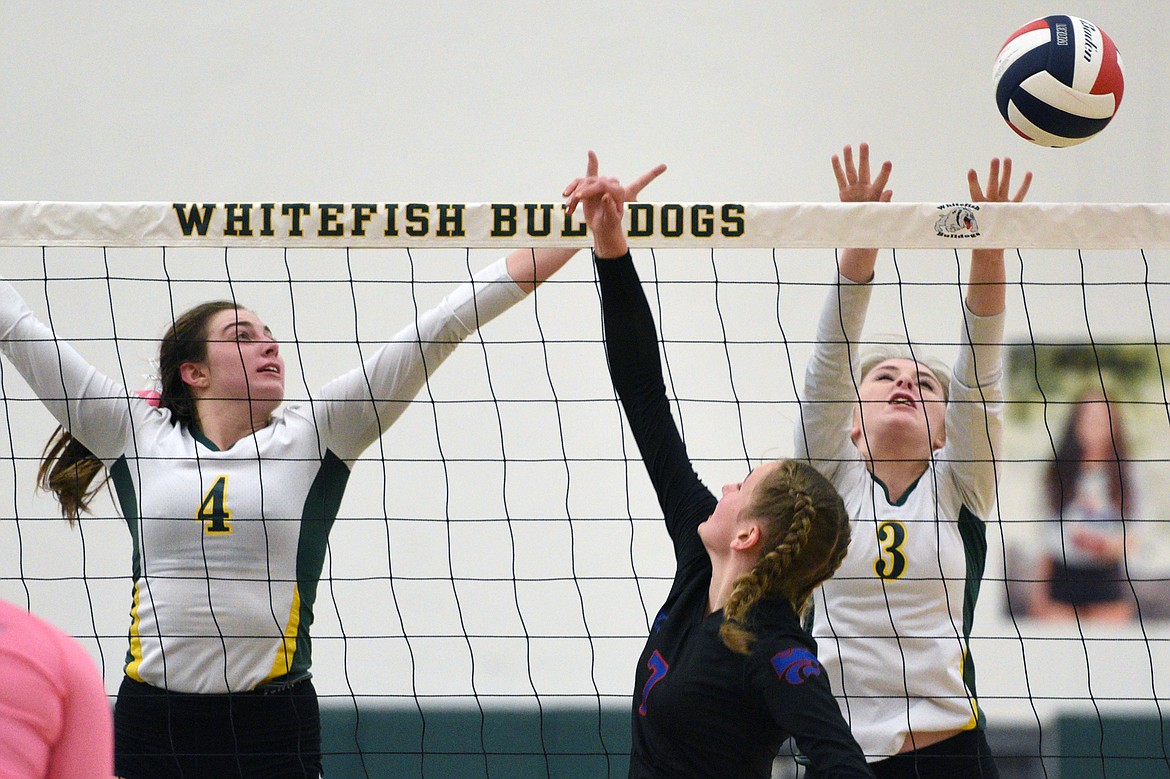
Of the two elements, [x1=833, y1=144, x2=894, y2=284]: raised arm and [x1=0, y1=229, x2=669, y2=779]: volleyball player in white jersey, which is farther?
[x1=833, y1=144, x2=894, y2=284]: raised arm

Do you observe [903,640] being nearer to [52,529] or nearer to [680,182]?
[680,182]

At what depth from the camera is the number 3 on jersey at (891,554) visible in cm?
252

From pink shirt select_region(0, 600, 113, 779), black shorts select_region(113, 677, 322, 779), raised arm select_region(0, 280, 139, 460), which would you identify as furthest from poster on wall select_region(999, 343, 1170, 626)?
pink shirt select_region(0, 600, 113, 779)

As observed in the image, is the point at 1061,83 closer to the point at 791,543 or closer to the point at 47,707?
the point at 791,543

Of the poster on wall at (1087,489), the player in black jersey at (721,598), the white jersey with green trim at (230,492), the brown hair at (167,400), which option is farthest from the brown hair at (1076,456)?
the brown hair at (167,400)

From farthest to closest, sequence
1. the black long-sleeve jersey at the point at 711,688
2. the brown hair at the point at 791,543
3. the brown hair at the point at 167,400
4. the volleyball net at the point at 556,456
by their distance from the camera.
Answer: the volleyball net at the point at 556,456 < the brown hair at the point at 167,400 < the brown hair at the point at 791,543 < the black long-sleeve jersey at the point at 711,688

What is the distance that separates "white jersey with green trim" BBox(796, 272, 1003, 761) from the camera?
2457mm

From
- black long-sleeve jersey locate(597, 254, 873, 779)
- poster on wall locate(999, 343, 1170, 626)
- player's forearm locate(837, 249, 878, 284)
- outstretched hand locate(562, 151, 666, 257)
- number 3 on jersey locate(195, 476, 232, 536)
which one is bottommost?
poster on wall locate(999, 343, 1170, 626)

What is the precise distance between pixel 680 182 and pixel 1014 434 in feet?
5.38

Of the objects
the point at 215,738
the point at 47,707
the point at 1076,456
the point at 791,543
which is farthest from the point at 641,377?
the point at 1076,456

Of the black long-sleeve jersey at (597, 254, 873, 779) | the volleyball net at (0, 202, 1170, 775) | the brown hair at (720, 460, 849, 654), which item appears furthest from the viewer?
the volleyball net at (0, 202, 1170, 775)

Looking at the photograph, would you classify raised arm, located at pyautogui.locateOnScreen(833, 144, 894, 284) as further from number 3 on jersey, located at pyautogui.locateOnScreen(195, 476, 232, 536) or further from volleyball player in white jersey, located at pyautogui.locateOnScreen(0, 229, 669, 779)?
number 3 on jersey, located at pyautogui.locateOnScreen(195, 476, 232, 536)

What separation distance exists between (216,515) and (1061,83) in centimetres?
193

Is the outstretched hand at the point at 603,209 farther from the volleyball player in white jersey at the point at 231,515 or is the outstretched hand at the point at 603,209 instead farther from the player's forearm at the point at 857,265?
the player's forearm at the point at 857,265
